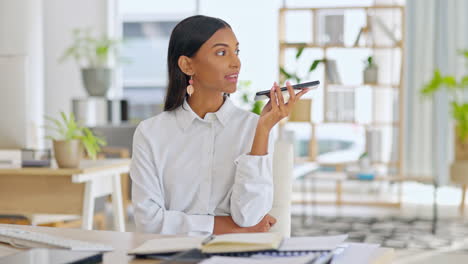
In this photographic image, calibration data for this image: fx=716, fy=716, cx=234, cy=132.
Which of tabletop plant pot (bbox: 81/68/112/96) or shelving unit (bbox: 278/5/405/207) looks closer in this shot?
tabletop plant pot (bbox: 81/68/112/96)

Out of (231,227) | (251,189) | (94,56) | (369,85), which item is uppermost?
(94,56)

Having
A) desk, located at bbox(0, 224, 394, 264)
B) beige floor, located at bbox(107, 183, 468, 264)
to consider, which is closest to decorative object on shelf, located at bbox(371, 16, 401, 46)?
beige floor, located at bbox(107, 183, 468, 264)

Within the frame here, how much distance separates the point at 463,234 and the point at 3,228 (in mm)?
4279

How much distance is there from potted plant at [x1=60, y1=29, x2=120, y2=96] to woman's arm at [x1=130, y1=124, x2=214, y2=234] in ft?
16.1

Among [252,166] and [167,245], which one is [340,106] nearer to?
[252,166]

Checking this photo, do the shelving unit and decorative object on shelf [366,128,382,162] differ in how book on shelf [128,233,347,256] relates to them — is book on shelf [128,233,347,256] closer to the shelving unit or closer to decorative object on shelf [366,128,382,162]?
the shelving unit

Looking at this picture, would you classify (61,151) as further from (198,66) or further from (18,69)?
(198,66)

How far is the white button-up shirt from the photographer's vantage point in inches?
70.0

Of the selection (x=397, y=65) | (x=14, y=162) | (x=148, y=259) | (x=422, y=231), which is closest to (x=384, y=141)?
(x=397, y=65)

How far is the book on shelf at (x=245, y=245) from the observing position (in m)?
1.24

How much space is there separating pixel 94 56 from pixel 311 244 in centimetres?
704

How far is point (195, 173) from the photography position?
1.84m

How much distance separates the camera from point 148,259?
4.27 feet

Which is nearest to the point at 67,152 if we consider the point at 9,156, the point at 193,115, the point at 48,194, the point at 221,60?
the point at 48,194
